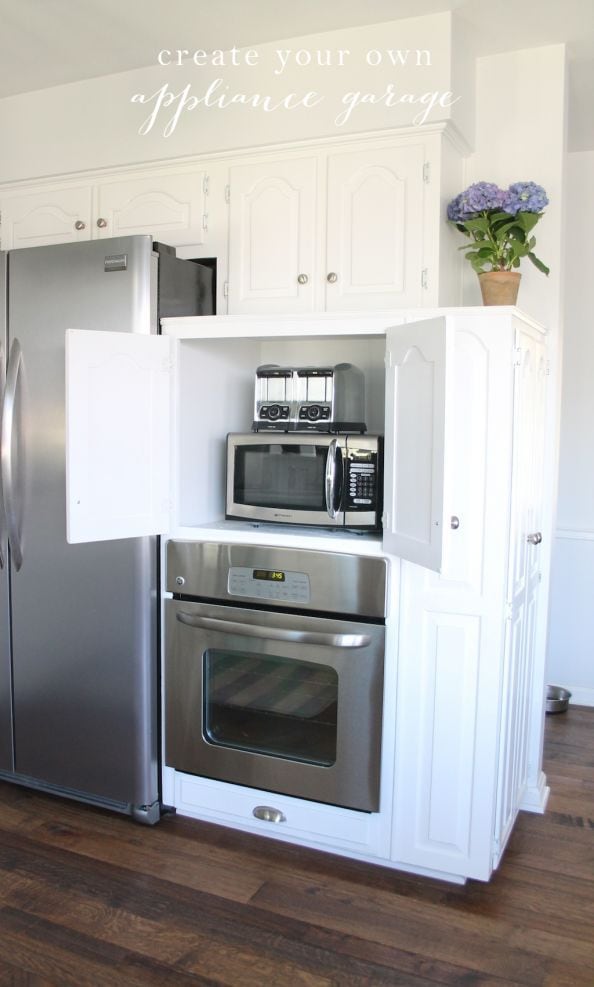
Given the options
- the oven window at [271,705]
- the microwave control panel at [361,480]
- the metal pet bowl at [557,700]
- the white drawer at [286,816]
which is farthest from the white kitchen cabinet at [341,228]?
the metal pet bowl at [557,700]

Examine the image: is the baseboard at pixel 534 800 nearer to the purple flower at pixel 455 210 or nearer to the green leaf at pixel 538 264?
the green leaf at pixel 538 264

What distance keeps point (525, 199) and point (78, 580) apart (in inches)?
71.8

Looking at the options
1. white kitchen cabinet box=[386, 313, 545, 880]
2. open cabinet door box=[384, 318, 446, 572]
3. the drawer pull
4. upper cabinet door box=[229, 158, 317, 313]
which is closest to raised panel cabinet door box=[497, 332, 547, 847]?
white kitchen cabinet box=[386, 313, 545, 880]

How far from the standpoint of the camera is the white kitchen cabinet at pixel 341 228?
100 inches

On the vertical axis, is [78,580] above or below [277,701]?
above

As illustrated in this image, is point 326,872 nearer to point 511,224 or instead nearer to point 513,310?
point 513,310

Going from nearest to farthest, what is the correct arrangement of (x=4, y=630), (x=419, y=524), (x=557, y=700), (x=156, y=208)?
(x=419, y=524) → (x=4, y=630) → (x=156, y=208) → (x=557, y=700)

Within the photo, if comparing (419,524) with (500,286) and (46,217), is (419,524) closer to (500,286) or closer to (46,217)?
(500,286)

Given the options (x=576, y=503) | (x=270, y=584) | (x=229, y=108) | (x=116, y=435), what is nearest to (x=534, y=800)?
(x=270, y=584)

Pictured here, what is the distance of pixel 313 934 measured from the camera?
6.97 ft

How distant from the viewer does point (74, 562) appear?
2.67 m

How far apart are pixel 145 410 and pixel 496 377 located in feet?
3.48

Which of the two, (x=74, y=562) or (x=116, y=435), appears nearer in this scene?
(x=116, y=435)

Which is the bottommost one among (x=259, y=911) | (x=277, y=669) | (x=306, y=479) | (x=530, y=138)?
(x=259, y=911)
